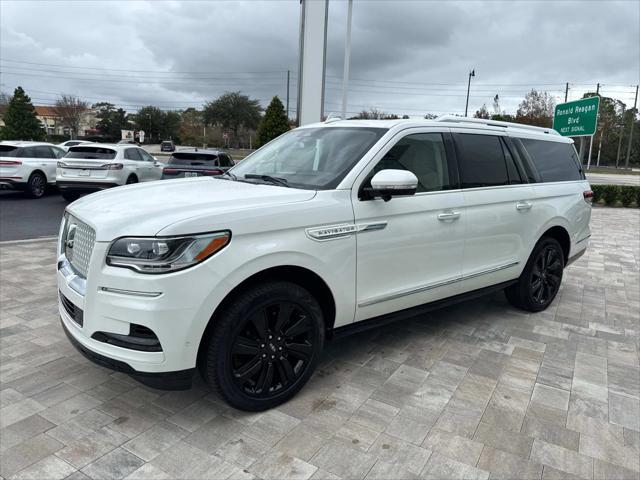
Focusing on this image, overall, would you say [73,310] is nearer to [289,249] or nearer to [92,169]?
[289,249]

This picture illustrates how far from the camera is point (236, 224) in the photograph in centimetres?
269

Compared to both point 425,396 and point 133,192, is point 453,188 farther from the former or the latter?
point 133,192

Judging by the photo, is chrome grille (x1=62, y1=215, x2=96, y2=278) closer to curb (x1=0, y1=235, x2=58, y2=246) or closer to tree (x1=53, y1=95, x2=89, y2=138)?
curb (x1=0, y1=235, x2=58, y2=246)

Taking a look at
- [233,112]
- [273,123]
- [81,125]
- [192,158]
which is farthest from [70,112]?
[192,158]

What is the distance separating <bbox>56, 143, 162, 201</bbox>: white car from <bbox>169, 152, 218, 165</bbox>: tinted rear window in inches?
74.5

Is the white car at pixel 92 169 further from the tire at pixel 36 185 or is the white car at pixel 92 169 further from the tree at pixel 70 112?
the tree at pixel 70 112

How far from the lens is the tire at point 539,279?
16.2 ft

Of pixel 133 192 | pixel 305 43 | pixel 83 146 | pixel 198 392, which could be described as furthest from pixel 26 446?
pixel 83 146

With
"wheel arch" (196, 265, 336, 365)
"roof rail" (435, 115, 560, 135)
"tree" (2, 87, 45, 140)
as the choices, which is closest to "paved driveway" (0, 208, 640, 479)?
"wheel arch" (196, 265, 336, 365)

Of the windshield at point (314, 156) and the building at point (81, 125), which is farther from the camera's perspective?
the building at point (81, 125)

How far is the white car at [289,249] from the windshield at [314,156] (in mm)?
17

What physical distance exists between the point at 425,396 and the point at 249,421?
1.20 metres

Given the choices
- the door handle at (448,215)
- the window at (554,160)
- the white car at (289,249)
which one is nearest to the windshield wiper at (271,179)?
the white car at (289,249)

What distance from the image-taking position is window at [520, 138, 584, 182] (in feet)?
16.3
